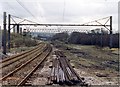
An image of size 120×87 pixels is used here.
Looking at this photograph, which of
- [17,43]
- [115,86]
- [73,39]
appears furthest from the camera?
[73,39]

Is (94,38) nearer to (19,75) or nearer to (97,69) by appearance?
(97,69)

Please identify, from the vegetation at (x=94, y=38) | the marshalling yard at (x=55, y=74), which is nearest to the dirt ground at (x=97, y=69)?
the marshalling yard at (x=55, y=74)

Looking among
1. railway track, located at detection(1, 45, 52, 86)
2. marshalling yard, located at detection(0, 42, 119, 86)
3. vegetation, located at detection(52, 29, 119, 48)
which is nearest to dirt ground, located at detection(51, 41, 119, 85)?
marshalling yard, located at detection(0, 42, 119, 86)

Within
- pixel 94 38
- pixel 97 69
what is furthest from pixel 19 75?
pixel 94 38

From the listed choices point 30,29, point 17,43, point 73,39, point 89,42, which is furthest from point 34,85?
point 73,39

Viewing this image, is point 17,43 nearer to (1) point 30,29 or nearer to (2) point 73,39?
(1) point 30,29

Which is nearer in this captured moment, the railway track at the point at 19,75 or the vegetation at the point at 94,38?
the railway track at the point at 19,75

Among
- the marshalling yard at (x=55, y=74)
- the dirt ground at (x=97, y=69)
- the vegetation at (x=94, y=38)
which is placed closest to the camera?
the marshalling yard at (x=55, y=74)

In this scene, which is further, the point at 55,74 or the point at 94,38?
the point at 94,38

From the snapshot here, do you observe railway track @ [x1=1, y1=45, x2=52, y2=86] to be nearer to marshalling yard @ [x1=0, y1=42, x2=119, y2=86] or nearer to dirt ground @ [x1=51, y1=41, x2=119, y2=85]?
marshalling yard @ [x1=0, y1=42, x2=119, y2=86]

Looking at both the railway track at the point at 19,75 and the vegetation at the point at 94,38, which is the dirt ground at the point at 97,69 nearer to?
the railway track at the point at 19,75

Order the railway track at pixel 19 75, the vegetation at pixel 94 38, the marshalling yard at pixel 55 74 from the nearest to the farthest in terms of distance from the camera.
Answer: the railway track at pixel 19 75 → the marshalling yard at pixel 55 74 → the vegetation at pixel 94 38

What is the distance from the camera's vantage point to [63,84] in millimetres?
11969

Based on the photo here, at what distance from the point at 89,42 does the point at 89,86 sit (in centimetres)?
8356
